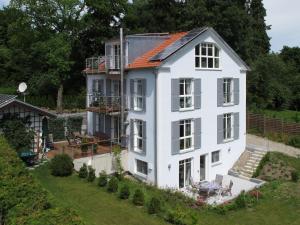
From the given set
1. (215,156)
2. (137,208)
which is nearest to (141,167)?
(215,156)

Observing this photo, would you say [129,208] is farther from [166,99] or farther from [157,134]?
[166,99]

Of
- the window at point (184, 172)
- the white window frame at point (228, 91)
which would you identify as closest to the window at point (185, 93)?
the window at point (184, 172)

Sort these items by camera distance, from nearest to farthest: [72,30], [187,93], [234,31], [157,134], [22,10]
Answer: [157,134] → [187,93] → [22,10] → [72,30] → [234,31]

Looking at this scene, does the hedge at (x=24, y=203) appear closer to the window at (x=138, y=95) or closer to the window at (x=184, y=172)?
the window at (x=138, y=95)

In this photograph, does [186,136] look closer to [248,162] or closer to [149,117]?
[149,117]

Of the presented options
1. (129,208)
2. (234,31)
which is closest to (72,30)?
(234,31)
